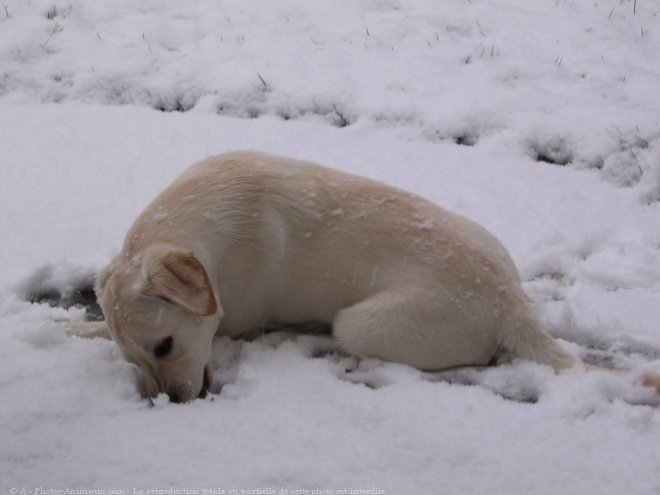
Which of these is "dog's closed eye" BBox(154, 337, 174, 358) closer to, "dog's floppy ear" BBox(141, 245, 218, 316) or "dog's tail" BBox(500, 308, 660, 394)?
"dog's floppy ear" BBox(141, 245, 218, 316)

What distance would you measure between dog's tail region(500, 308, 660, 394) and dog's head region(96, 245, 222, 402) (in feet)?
3.79

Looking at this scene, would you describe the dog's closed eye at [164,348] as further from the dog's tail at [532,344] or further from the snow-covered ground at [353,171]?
the dog's tail at [532,344]

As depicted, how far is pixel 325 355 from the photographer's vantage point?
9.30 feet

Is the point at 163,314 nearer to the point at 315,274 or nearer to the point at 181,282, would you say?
the point at 181,282

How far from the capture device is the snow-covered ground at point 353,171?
201cm

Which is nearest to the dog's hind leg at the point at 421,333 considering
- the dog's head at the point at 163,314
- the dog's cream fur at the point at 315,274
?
the dog's cream fur at the point at 315,274

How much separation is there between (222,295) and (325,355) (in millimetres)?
504

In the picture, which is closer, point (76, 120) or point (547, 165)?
point (547, 165)

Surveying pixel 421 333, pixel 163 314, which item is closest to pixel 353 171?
pixel 421 333

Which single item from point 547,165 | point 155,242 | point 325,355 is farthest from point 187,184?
point 547,165

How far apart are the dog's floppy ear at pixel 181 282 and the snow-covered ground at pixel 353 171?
13.9 inches

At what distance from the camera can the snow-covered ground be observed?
2.01 metres

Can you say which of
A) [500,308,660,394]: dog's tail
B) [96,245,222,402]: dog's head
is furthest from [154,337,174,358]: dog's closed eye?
[500,308,660,394]: dog's tail

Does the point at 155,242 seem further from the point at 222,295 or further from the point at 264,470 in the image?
the point at 264,470
